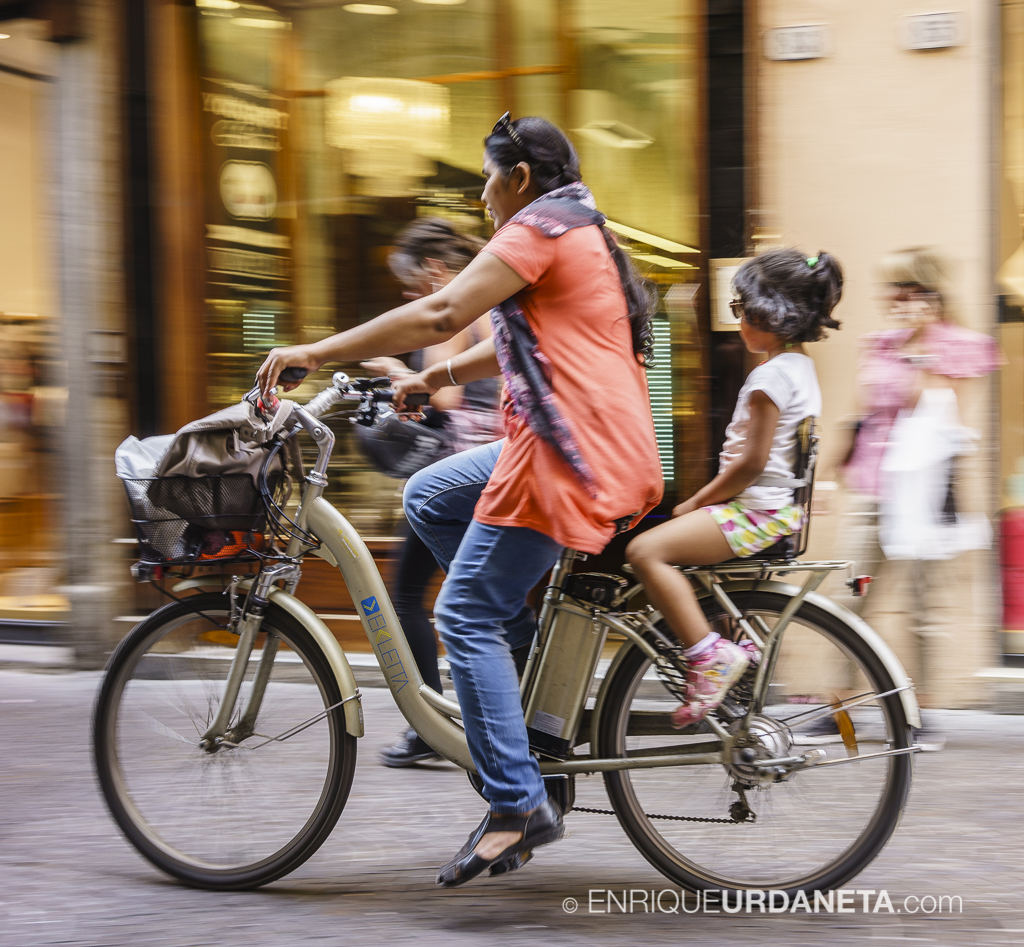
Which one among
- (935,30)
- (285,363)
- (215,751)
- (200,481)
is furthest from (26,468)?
(935,30)

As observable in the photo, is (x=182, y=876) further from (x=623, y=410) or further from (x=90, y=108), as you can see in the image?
(x=90, y=108)

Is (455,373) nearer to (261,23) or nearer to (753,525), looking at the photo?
(753,525)

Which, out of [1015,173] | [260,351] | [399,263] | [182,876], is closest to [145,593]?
[260,351]

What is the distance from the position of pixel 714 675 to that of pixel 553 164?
125cm

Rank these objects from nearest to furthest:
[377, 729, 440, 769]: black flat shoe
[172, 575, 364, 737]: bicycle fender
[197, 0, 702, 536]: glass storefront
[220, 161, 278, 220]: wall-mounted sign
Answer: [172, 575, 364, 737]: bicycle fender < [377, 729, 440, 769]: black flat shoe < [197, 0, 702, 536]: glass storefront < [220, 161, 278, 220]: wall-mounted sign

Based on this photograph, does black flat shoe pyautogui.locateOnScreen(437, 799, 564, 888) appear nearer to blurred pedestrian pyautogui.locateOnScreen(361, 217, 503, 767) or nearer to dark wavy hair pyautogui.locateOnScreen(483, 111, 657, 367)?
blurred pedestrian pyautogui.locateOnScreen(361, 217, 503, 767)

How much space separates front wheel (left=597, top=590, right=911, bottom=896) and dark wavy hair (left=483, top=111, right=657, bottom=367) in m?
0.71

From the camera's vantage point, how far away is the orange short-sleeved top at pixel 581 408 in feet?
8.76

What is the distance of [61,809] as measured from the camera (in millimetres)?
3846

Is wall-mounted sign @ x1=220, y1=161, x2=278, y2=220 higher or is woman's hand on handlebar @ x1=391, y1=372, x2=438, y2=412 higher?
wall-mounted sign @ x1=220, y1=161, x2=278, y2=220

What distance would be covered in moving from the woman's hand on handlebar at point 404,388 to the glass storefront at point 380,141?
8.44 feet

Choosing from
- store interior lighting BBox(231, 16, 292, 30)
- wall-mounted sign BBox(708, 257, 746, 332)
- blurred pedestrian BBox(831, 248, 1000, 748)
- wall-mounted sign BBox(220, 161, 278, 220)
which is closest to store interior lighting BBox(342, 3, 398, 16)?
store interior lighting BBox(231, 16, 292, 30)

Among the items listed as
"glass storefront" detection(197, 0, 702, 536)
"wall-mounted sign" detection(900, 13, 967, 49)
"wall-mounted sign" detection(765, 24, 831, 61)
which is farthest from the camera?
"glass storefront" detection(197, 0, 702, 536)

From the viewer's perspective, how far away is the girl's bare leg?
108 inches
